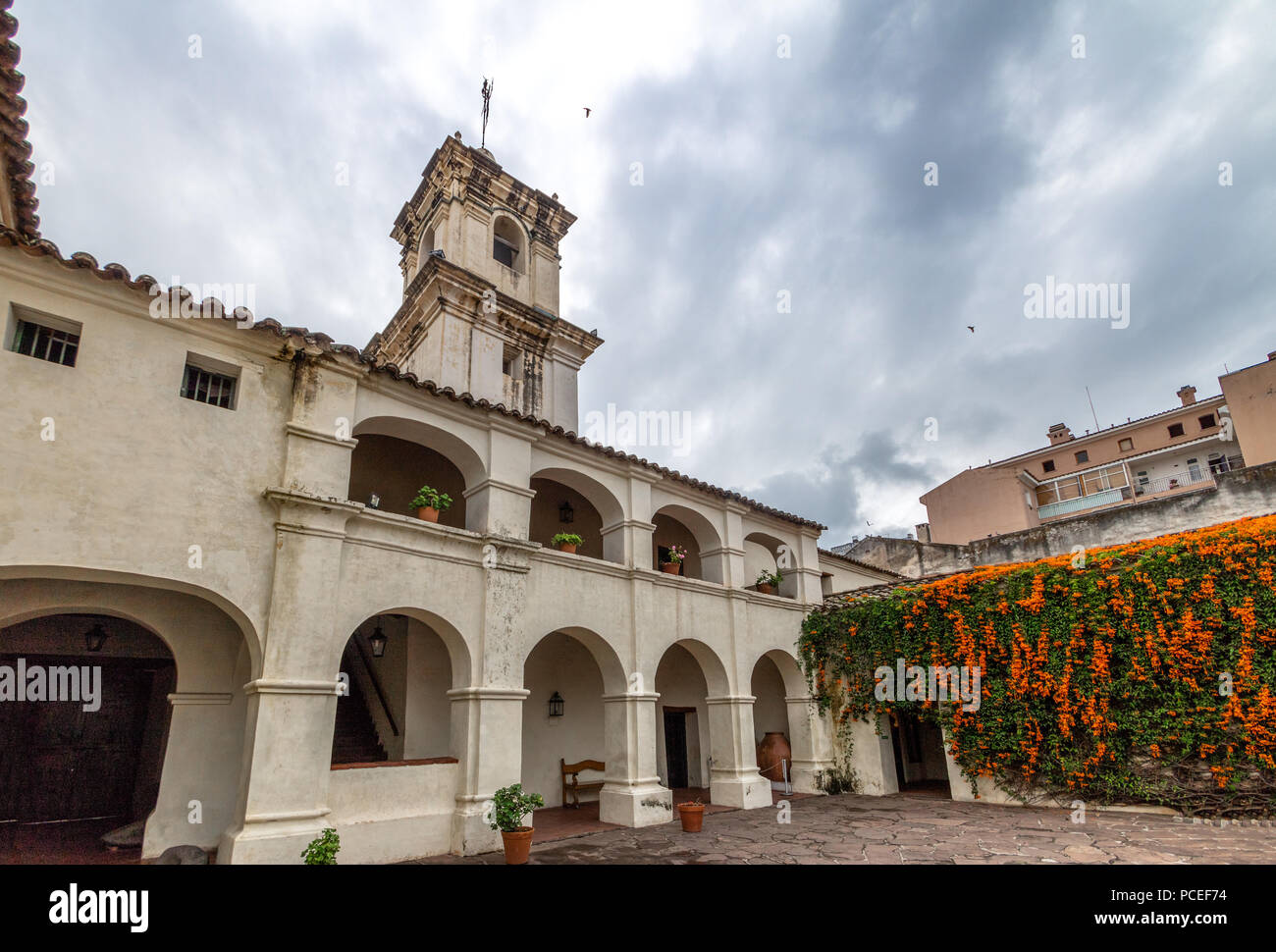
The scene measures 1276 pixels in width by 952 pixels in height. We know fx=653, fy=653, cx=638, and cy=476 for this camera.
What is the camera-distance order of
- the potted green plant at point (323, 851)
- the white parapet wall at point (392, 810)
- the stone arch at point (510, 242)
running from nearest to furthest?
the potted green plant at point (323, 851) < the white parapet wall at point (392, 810) < the stone arch at point (510, 242)

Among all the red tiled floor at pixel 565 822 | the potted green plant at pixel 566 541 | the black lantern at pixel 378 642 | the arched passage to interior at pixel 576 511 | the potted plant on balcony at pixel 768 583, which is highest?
the arched passage to interior at pixel 576 511

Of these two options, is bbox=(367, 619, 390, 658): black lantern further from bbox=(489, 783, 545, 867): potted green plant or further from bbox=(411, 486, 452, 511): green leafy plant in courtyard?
bbox=(489, 783, 545, 867): potted green plant

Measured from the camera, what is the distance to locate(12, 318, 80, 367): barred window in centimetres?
781

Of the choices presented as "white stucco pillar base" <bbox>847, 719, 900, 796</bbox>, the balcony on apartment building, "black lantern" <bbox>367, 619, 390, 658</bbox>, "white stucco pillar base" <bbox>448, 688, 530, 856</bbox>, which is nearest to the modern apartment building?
the balcony on apartment building

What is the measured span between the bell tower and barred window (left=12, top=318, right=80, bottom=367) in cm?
880

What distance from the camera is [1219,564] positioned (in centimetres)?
1167

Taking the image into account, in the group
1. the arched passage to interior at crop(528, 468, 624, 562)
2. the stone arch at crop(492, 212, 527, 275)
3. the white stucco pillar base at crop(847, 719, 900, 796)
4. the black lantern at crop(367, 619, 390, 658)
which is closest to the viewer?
the black lantern at crop(367, 619, 390, 658)

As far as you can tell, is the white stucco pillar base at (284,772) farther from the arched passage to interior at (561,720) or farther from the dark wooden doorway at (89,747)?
the arched passage to interior at (561,720)

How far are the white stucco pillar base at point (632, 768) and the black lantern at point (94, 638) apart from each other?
8.62 m

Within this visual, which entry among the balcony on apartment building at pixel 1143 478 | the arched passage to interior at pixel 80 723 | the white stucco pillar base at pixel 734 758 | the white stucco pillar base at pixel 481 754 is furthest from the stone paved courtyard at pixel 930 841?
the balcony on apartment building at pixel 1143 478

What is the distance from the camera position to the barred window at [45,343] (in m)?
7.81
